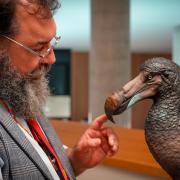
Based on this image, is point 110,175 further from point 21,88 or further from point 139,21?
point 139,21

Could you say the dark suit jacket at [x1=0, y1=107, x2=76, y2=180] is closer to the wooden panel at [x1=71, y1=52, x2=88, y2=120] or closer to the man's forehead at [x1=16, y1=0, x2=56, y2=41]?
the man's forehead at [x1=16, y1=0, x2=56, y2=41]

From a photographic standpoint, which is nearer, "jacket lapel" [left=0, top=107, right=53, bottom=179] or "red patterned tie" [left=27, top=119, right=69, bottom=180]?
"jacket lapel" [left=0, top=107, right=53, bottom=179]

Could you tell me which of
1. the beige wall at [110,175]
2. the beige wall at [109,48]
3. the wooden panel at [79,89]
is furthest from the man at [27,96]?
the wooden panel at [79,89]

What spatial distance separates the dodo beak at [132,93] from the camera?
0.99 meters

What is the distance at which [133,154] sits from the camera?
1.53 m

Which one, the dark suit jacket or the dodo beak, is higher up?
the dodo beak

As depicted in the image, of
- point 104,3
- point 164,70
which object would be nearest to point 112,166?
point 164,70

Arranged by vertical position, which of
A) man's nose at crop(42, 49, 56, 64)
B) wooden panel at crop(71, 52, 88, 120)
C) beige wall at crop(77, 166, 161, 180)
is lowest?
wooden panel at crop(71, 52, 88, 120)

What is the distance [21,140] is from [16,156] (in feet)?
0.15

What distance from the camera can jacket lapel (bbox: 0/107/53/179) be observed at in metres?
1.12

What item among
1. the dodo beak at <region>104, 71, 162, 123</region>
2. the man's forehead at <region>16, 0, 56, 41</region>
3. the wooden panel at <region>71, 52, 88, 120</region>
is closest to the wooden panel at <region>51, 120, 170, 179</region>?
the dodo beak at <region>104, 71, 162, 123</region>

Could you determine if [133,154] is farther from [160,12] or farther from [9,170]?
[160,12]

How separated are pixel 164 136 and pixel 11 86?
0.48 metres

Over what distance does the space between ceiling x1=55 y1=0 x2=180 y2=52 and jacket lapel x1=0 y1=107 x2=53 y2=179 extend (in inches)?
131
